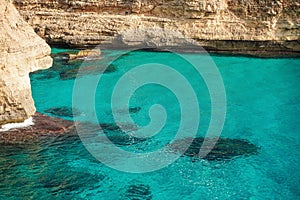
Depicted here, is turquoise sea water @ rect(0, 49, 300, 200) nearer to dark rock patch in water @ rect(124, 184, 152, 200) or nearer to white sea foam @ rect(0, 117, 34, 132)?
dark rock patch in water @ rect(124, 184, 152, 200)

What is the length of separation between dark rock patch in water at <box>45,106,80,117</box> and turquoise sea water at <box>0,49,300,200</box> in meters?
0.32

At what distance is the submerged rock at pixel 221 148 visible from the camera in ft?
42.9

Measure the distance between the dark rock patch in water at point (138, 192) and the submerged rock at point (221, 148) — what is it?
2.33 m

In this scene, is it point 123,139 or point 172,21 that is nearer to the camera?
point 123,139

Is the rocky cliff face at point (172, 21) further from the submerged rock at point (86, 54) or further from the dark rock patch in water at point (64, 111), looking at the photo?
the dark rock patch in water at point (64, 111)

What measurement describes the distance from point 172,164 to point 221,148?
1968 mm

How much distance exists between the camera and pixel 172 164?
12.5m

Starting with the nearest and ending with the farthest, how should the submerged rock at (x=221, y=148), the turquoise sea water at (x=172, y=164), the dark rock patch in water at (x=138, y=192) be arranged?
the dark rock patch in water at (x=138, y=192), the turquoise sea water at (x=172, y=164), the submerged rock at (x=221, y=148)

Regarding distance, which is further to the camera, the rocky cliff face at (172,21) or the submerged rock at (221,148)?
the rocky cliff face at (172,21)

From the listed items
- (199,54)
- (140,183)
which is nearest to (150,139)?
(140,183)

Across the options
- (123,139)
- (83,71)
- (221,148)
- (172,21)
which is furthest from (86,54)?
(221,148)

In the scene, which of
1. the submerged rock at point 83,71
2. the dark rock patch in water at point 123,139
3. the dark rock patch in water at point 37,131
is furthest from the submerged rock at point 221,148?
the submerged rock at point 83,71

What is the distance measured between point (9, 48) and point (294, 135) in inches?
399

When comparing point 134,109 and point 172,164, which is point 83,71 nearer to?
point 134,109
